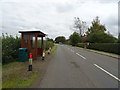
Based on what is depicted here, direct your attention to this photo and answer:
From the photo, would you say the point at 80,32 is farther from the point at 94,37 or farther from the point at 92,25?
the point at 94,37

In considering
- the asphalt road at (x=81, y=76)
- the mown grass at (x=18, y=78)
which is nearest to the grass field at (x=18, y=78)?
the mown grass at (x=18, y=78)

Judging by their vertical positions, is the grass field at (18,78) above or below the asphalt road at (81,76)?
above

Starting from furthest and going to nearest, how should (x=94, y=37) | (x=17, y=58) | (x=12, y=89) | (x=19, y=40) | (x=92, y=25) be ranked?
(x=92, y=25) → (x=94, y=37) → (x=19, y=40) → (x=17, y=58) → (x=12, y=89)

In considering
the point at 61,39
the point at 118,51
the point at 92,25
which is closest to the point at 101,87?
the point at 118,51

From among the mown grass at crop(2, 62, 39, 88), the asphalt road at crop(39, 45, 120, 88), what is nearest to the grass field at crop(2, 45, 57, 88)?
the mown grass at crop(2, 62, 39, 88)

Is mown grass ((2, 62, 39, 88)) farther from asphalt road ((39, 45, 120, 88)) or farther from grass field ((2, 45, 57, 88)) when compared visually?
asphalt road ((39, 45, 120, 88))

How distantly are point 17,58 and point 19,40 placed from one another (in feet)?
7.44

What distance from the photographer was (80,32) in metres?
66.1

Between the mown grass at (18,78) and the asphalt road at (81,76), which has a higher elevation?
the mown grass at (18,78)

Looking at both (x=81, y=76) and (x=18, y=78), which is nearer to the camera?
(x=18, y=78)

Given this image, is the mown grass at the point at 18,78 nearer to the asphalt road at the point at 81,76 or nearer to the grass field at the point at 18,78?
the grass field at the point at 18,78

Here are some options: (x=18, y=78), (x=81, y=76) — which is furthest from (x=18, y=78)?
(x=81, y=76)

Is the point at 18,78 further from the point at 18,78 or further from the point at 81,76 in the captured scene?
the point at 81,76

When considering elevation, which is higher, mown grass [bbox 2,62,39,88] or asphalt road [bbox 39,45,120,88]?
mown grass [bbox 2,62,39,88]
